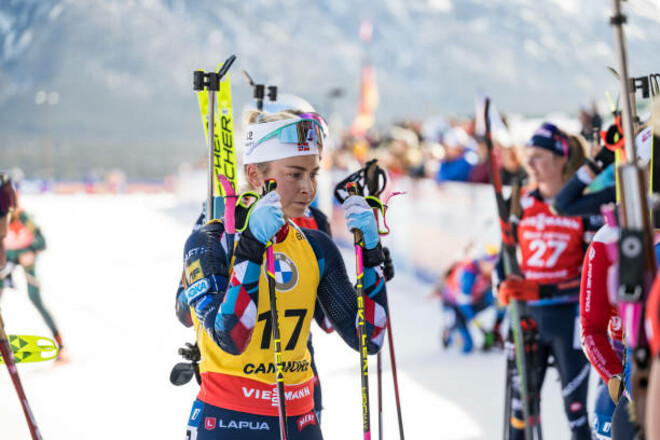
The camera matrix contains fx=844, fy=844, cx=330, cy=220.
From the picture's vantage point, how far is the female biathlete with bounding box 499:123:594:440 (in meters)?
4.67

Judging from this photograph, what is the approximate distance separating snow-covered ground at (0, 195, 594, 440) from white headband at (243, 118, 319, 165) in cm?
345

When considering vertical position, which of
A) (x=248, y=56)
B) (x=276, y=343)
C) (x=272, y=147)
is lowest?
(x=276, y=343)

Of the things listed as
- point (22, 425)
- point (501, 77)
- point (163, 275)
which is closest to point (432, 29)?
point (501, 77)

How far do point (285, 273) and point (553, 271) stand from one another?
2487 mm

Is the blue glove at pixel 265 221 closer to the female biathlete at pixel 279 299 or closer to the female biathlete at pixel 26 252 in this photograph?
the female biathlete at pixel 279 299

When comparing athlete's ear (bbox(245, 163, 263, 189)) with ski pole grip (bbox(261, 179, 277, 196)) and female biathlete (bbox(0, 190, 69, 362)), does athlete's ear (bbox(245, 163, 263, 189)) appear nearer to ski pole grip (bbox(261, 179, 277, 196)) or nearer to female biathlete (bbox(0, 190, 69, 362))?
ski pole grip (bbox(261, 179, 277, 196))

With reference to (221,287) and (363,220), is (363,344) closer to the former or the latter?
(363,220)

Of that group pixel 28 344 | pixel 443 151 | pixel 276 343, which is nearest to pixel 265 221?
pixel 276 343

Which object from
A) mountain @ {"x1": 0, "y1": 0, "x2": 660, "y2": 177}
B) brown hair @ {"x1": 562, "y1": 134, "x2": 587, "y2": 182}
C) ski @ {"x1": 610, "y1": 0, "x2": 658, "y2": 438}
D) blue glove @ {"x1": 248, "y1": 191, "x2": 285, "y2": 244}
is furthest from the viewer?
mountain @ {"x1": 0, "y1": 0, "x2": 660, "y2": 177}

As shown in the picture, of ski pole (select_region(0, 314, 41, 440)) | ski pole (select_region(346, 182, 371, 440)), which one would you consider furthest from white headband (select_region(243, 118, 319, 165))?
ski pole (select_region(0, 314, 41, 440))

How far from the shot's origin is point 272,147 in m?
3.09

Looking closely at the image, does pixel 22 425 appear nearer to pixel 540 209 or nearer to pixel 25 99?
pixel 540 209

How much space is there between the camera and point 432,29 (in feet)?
357

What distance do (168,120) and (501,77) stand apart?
39.5 metres
